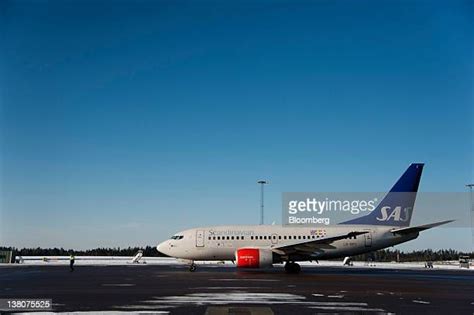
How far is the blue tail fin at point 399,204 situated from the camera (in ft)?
112

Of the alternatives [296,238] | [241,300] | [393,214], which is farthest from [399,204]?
[241,300]

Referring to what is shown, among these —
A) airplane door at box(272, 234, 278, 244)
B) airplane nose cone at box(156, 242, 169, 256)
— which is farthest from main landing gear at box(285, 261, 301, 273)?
airplane nose cone at box(156, 242, 169, 256)

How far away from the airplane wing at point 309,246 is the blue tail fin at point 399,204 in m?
4.37

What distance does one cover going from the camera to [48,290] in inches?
667

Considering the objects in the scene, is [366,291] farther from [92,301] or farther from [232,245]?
[232,245]

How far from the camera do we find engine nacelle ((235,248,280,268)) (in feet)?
93.6

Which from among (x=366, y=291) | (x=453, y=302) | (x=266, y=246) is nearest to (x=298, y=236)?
(x=266, y=246)

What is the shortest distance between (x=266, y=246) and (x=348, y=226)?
6.58 metres

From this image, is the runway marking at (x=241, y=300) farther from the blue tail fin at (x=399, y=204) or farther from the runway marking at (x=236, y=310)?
the blue tail fin at (x=399, y=204)

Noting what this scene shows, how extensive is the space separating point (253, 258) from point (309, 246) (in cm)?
407

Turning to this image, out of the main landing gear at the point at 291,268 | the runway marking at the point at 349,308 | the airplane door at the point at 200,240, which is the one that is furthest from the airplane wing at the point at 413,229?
the runway marking at the point at 349,308

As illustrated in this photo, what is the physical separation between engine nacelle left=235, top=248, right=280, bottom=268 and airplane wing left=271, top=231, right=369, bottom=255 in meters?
1.03

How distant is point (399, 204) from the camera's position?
1345 inches

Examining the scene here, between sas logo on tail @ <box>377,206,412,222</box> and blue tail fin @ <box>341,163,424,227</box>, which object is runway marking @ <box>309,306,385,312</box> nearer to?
blue tail fin @ <box>341,163,424,227</box>
